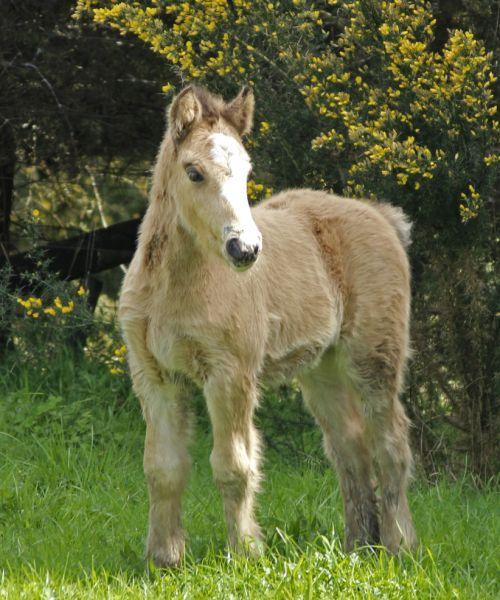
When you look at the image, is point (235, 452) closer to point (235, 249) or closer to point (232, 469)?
point (232, 469)

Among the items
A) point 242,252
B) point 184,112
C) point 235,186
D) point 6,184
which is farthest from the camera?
point 6,184

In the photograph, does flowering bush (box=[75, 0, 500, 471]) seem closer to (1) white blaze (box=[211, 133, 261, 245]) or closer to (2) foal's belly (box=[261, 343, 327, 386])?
(2) foal's belly (box=[261, 343, 327, 386])

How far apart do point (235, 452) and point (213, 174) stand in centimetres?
131

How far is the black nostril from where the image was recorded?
4.54 metres

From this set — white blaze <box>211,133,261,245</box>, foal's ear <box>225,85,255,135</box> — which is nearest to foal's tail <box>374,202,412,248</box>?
foal's ear <box>225,85,255,135</box>

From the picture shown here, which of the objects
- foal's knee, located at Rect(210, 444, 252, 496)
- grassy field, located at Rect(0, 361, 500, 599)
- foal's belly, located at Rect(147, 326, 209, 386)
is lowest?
grassy field, located at Rect(0, 361, 500, 599)

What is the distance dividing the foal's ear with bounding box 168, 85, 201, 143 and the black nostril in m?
0.74

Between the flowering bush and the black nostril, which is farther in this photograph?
the flowering bush

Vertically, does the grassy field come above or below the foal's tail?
below

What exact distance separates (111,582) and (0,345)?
14.8 ft

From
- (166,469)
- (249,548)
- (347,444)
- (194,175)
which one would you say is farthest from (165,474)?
(194,175)

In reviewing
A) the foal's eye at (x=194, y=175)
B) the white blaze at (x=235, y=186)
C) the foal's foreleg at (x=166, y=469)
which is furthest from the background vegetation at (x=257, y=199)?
the foal's eye at (x=194, y=175)

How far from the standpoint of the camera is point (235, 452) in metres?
5.05

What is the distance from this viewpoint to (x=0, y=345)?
30.1 ft
